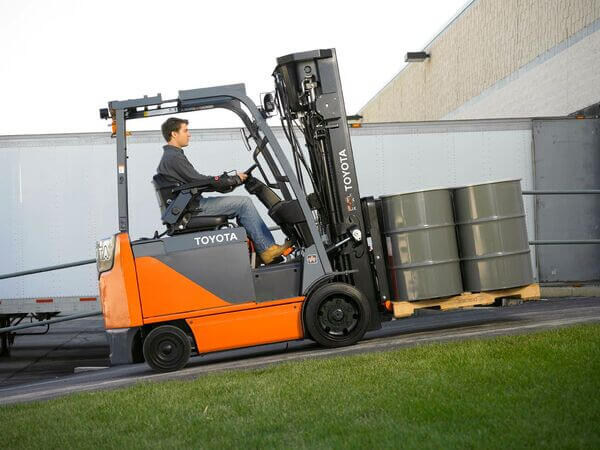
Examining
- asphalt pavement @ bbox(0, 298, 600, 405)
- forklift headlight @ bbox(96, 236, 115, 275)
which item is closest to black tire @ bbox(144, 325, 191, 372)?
asphalt pavement @ bbox(0, 298, 600, 405)

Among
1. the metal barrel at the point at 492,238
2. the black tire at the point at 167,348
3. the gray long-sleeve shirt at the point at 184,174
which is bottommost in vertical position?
the black tire at the point at 167,348

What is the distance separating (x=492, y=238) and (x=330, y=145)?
6.22 feet

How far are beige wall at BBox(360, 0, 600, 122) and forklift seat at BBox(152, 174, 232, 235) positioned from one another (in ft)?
40.0

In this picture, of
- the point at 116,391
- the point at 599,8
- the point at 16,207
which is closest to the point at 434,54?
the point at 599,8

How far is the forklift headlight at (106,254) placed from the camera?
892 centimetres

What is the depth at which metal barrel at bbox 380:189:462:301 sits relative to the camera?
9.38 meters

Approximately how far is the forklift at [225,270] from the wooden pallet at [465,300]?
320mm

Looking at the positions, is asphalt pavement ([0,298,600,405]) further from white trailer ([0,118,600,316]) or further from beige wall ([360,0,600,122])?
beige wall ([360,0,600,122])

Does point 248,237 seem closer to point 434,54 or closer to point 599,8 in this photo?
point 599,8

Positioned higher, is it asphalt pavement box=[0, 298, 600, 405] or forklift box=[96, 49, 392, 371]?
forklift box=[96, 49, 392, 371]

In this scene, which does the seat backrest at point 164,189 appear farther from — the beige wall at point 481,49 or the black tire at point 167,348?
the beige wall at point 481,49

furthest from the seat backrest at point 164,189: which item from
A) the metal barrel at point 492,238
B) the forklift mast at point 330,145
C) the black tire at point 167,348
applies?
the metal barrel at point 492,238

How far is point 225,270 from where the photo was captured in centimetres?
891

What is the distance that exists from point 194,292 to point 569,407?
4.52 metres
